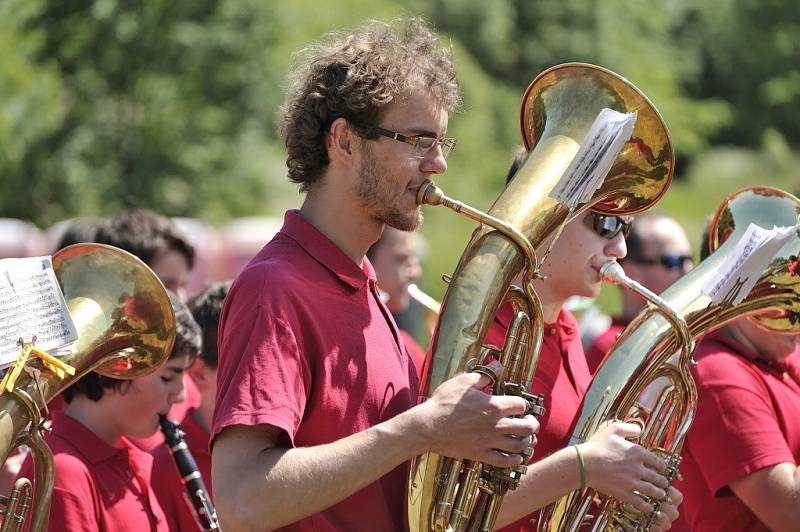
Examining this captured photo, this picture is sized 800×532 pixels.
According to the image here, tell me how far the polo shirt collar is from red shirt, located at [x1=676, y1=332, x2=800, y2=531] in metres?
1.78

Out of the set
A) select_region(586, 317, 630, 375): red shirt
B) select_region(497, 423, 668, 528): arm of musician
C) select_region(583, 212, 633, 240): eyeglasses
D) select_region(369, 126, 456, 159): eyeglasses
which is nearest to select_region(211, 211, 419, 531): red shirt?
select_region(369, 126, 456, 159): eyeglasses

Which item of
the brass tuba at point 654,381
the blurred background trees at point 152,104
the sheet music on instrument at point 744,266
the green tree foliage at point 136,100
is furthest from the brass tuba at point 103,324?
the green tree foliage at point 136,100

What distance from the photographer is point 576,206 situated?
9.59 feet

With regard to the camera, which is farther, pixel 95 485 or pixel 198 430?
pixel 198 430

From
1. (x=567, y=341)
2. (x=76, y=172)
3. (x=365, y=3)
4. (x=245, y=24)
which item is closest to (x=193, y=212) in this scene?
(x=76, y=172)

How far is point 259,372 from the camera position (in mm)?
2373

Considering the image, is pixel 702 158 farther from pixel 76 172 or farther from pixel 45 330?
pixel 45 330

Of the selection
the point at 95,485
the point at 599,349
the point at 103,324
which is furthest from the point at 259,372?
the point at 599,349

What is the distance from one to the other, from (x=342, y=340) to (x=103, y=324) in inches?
34.7

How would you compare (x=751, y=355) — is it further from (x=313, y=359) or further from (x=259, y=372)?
(x=259, y=372)

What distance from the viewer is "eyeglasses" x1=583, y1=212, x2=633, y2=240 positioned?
11.0ft

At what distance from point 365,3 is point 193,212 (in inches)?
183

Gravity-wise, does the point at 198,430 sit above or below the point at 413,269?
below

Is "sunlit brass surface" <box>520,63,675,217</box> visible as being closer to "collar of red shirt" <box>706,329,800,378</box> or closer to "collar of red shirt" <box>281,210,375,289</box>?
"collar of red shirt" <box>281,210,375,289</box>
